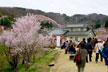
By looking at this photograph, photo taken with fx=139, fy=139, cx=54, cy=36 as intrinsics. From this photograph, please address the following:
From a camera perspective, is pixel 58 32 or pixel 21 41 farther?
pixel 58 32

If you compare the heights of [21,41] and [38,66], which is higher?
[21,41]

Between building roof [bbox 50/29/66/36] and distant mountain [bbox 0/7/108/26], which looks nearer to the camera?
building roof [bbox 50/29/66/36]

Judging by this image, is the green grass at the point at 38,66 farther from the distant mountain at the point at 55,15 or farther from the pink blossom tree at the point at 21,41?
the distant mountain at the point at 55,15

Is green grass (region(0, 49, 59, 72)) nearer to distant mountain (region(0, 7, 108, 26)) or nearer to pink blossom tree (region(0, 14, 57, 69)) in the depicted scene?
pink blossom tree (region(0, 14, 57, 69))

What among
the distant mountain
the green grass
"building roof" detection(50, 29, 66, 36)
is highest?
the distant mountain

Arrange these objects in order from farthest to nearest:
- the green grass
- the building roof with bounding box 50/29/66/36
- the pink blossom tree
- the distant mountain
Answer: the distant mountain
the building roof with bounding box 50/29/66/36
the pink blossom tree
the green grass

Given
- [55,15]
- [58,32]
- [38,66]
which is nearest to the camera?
[38,66]

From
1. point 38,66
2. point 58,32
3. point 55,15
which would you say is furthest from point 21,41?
point 55,15

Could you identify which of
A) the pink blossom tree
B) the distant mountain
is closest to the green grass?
the pink blossom tree

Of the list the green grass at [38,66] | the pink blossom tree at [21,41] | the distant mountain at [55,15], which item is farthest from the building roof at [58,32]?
the distant mountain at [55,15]

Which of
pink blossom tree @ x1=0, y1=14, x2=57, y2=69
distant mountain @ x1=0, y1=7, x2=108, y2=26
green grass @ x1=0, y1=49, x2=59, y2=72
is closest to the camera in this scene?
green grass @ x1=0, y1=49, x2=59, y2=72

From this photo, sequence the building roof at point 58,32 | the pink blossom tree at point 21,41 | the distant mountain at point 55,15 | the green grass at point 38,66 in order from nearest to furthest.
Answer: the green grass at point 38,66, the pink blossom tree at point 21,41, the building roof at point 58,32, the distant mountain at point 55,15

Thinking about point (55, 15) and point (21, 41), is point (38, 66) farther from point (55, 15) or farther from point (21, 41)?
point (55, 15)

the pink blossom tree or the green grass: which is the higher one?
the pink blossom tree
